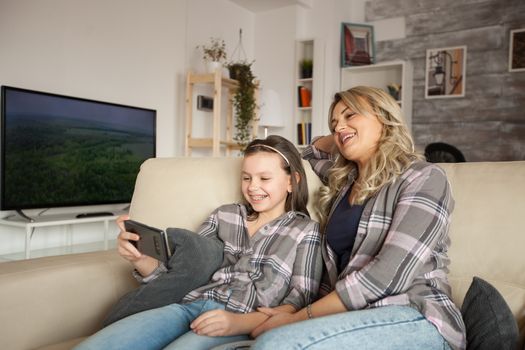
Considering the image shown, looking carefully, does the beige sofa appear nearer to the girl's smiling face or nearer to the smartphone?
the smartphone

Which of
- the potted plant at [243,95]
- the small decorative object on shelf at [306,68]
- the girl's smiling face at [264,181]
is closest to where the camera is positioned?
the girl's smiling face at [264,181]

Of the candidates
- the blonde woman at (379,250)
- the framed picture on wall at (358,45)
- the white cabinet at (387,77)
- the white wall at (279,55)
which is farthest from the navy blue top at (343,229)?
the framed picture on wall at (358,45)

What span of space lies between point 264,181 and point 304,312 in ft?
1.47

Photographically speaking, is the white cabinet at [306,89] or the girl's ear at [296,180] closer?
the girl's ear at [296,180]

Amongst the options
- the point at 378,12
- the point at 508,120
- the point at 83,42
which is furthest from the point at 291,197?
the point at 378,12

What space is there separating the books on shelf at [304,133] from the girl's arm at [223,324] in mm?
3947

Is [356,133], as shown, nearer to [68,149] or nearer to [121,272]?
[121,272]

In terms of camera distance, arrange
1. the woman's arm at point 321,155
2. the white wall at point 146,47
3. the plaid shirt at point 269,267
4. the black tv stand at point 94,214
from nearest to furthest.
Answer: the plaid shirt at point 269,267 < the woman's arm at point 321,155 < the white wall at point 146,47 < the black tv stand at point 94,214

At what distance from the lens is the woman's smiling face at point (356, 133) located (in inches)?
49.4

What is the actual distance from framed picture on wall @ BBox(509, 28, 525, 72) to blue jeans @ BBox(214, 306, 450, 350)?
4145 millimetres

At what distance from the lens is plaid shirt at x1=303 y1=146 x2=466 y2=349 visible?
102cm

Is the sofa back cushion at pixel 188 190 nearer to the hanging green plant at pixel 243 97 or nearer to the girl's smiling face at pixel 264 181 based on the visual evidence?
the girl's smiling face at pixel 264 181

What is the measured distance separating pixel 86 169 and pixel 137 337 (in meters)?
2.61

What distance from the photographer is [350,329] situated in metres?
0.90
